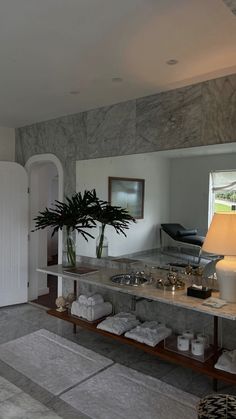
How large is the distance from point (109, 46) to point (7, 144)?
312 centimetres

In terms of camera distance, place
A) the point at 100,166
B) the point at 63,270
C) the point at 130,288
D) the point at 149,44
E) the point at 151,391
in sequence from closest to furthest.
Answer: the point at 149,44
the point at 151,391
the point at 130,288
the point at 63,270
the point at 100,166

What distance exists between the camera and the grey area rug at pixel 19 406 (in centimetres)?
228

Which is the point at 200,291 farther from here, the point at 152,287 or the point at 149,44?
the point at 149,44

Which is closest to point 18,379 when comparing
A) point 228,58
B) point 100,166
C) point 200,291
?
point 200,291

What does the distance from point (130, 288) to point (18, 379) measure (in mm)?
1220

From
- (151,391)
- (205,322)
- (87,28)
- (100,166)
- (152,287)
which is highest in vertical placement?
(87,28)

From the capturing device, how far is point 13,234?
15.2 ft

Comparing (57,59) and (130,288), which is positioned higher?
(57,59)

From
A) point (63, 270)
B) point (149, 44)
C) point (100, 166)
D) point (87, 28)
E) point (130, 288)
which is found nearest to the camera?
point (87, 28)

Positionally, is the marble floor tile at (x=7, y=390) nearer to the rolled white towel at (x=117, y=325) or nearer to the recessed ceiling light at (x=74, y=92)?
the rolled white towel at (x=117, y=325)

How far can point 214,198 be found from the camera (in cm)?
437

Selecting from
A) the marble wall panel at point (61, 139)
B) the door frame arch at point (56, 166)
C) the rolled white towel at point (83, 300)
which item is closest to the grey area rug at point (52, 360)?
the rolled white towel at point (83, 300)

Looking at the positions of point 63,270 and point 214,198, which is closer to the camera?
point 63,270

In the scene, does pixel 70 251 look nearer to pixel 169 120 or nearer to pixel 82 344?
pixel 82 344
